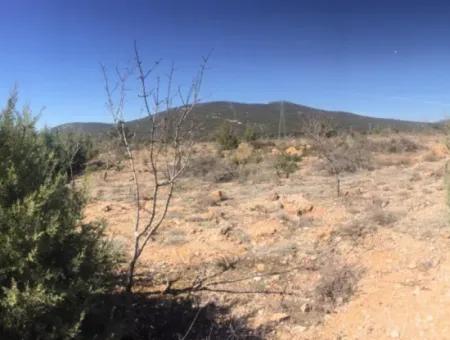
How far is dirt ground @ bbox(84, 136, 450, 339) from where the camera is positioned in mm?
4797

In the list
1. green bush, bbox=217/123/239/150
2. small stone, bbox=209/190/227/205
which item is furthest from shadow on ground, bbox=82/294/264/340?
green bush, bbox=217/123/239/150

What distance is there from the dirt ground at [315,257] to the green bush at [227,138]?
1337 cm

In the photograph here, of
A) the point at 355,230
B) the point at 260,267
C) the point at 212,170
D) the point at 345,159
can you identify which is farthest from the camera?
the point at 345,159

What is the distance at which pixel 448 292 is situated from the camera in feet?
16.3

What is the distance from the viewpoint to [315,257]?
21.4 ft

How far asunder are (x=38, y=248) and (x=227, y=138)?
72.4 feet

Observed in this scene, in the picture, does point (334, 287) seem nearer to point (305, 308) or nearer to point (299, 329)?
point (305, 308)


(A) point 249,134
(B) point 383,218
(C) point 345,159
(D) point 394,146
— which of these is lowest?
(B) point 383,218

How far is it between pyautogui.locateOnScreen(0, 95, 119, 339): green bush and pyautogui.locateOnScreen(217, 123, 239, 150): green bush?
21153mm

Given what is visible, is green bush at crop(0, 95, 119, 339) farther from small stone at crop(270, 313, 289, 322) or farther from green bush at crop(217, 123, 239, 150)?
green bush at crop(217, 123, 239, 150)

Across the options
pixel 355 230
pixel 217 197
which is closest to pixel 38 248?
pixel 355 230

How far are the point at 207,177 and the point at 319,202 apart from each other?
626cm

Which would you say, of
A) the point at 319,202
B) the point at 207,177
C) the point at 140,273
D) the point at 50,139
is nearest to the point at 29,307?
the point at 140,273

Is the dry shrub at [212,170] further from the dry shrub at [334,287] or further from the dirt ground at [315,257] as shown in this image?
the dry shrub at [334,287]
